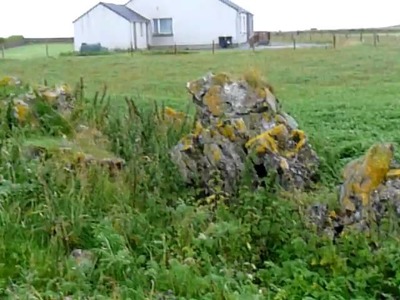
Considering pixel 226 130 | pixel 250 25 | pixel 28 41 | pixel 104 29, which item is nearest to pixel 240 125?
pixel 226 130

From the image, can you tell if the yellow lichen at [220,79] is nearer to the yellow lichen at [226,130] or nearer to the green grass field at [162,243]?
the yellow lichen at [226,130]

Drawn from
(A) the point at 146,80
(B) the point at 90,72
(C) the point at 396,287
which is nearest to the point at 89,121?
(C) the point at 396,287

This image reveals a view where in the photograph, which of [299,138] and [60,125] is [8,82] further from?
[299,138]

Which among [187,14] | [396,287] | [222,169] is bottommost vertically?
[396,287]

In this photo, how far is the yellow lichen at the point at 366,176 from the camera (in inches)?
209

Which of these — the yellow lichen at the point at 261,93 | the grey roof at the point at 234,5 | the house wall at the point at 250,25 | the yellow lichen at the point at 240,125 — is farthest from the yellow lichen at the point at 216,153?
the house wall at the point at 250,25

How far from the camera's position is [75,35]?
4681cm

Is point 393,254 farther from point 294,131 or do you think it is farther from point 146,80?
point 146,80

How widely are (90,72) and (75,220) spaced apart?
16711mm

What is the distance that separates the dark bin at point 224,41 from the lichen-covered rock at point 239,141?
37.1 m

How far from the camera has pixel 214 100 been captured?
709 centimetres

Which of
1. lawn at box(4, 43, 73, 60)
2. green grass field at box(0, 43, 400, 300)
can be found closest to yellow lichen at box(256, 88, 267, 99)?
green grass field at box(0, 43, 400, 300)

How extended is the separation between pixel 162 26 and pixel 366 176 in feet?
143

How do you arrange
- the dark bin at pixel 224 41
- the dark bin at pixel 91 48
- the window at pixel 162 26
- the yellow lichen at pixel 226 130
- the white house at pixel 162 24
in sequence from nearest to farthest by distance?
the yellow lichen at pixel 226 130 → the dark bin at pixel 91 48 → the dark bin at pixel 224 41 → the white house at pixel 162 24 → the window at pixel 162 26
